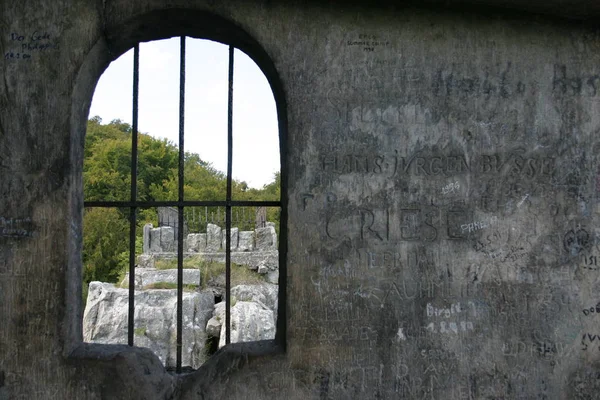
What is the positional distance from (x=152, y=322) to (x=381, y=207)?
5.74 meters

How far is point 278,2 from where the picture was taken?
3148 millimetres

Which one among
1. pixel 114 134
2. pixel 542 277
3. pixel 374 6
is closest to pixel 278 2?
pixel 374 6

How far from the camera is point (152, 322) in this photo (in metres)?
7.79

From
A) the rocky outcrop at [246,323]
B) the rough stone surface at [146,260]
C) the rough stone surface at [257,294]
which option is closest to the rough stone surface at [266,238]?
the rough stone surface at [257,294]

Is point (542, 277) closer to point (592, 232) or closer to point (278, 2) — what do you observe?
point (592, 232)

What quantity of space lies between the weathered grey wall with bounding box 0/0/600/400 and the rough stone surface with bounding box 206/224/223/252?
905cm

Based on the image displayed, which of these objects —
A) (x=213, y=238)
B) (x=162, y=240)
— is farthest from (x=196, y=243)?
(x=162, y=240)

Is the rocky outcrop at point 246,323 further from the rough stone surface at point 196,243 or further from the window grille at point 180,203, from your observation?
the window grille at point 180,203

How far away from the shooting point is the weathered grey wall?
3.02 m

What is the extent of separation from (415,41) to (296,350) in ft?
6.67

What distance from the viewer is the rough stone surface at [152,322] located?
7.47 metres

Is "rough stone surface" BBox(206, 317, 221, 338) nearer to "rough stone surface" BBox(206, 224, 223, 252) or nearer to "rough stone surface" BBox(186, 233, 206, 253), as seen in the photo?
"rough stone surface" BBox(206, 224, 223, 252)

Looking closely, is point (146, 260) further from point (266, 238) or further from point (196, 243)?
point (266, 238)

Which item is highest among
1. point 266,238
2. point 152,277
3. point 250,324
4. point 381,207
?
point 381,207
